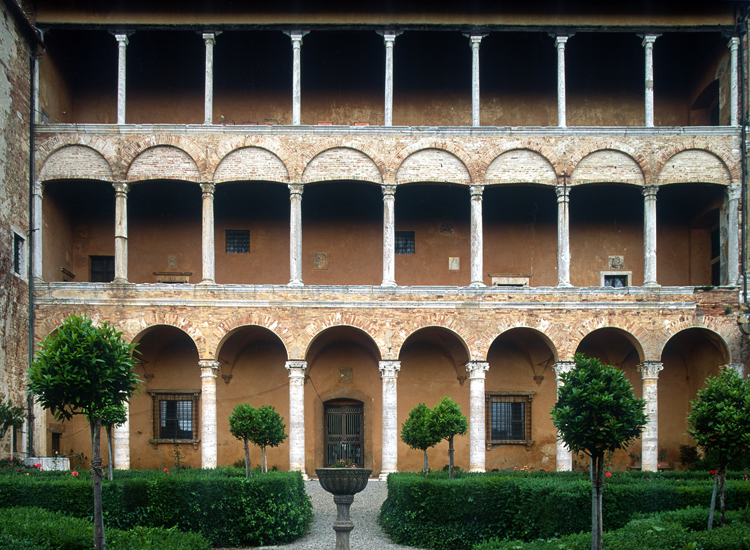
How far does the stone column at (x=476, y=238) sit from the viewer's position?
72.9 ft

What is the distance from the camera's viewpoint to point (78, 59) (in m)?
25.2

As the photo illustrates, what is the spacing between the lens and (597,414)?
459 inches

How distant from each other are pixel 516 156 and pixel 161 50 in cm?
1209

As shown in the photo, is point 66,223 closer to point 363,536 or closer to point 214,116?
point 214,116

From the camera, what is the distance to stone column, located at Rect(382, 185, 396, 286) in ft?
72.5

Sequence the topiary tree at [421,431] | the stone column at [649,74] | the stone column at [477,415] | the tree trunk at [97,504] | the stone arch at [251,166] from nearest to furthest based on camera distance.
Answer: the tree trunk at [97,504], the topiary tree at [421,431], the stone column at [477,415], the stone arch at [251,166], the stone column at [649,74]

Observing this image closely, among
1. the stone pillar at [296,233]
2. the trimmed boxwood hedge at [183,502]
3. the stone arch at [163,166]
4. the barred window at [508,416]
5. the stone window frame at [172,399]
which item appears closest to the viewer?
the trimmed boxwood hedge at [183,502]

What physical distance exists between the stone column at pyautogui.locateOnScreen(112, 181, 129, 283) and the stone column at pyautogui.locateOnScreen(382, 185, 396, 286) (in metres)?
7.36

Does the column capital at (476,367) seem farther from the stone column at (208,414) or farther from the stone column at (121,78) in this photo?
the stone column at (121,78)

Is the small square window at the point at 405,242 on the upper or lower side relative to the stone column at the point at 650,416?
upper

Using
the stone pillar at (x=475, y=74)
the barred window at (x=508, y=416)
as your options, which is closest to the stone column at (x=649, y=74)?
the stone pillar at (x=475, y=74)

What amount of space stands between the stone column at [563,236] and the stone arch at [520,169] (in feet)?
1.28

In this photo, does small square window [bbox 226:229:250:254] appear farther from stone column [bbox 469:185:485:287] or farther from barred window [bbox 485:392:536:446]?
barred window [bbox 485:392:536:446]

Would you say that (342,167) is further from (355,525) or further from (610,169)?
(355,525)
